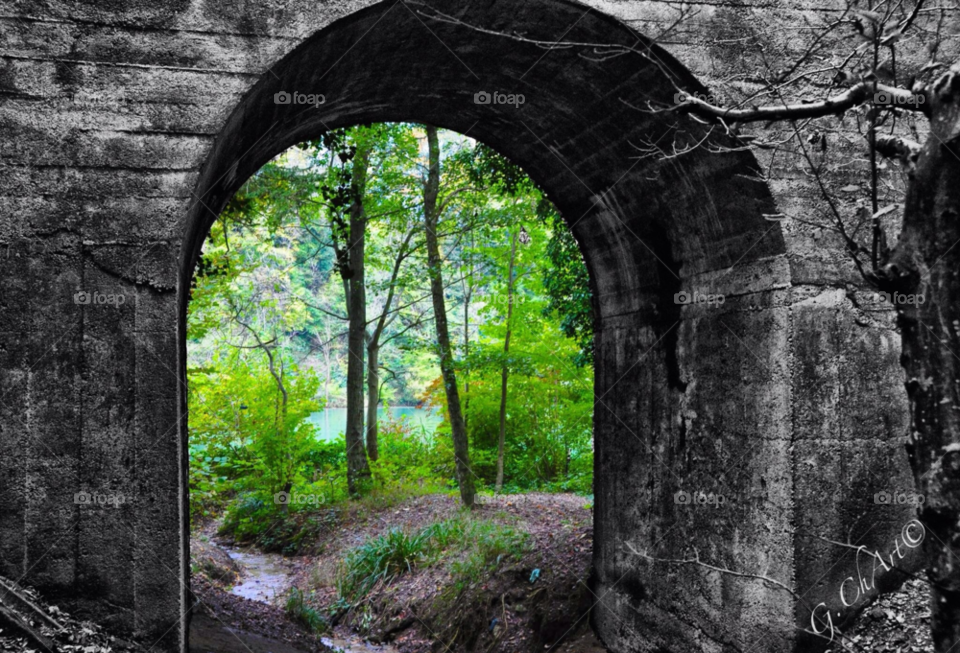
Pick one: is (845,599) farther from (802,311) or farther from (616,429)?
(616,429)

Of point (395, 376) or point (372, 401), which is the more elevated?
point (395, 376)

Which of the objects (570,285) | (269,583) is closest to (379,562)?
(269,583)

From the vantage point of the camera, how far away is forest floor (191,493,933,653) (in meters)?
4.71

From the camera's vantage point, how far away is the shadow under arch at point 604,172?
4.71 meters

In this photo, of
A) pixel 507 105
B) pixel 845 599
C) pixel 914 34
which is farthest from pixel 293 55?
pixel 845 599

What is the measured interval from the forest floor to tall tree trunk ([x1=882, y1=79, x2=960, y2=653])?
1.84 meters

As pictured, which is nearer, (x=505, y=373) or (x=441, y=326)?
(x=441, y=326)

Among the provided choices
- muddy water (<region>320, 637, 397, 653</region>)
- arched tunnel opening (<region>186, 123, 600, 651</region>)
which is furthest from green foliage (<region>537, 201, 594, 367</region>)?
muddy water (<region>320, 637, 397, 653</region>)

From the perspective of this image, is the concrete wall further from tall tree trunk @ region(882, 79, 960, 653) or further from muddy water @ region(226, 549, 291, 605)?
muddy water @ region(226, 549, 291, 605)

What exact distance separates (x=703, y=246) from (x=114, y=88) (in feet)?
12.9

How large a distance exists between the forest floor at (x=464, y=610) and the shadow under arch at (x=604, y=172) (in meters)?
0.45

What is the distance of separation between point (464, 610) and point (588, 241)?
13.3ft

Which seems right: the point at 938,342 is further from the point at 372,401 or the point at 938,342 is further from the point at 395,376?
the point at 395,376

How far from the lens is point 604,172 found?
6137 mm
